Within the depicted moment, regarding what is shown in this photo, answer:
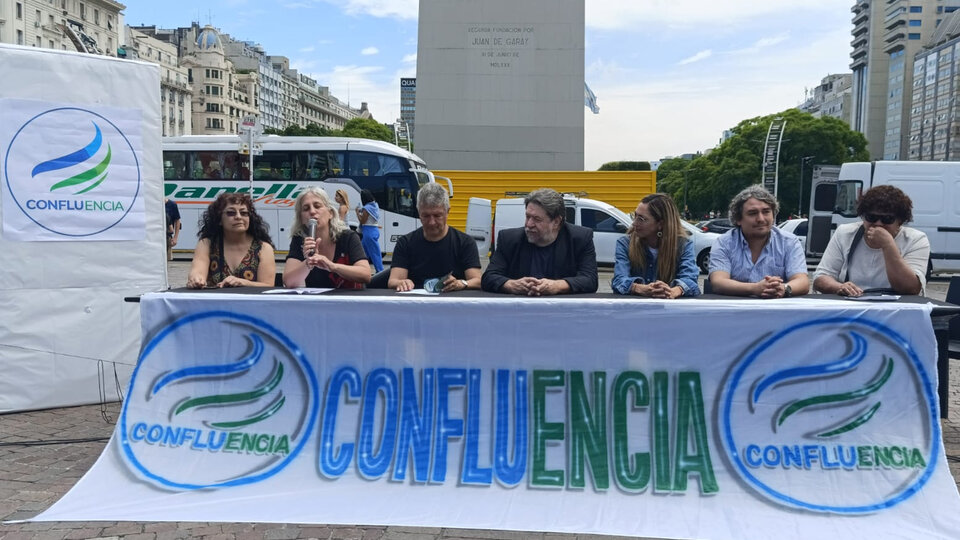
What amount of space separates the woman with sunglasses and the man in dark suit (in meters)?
1.49

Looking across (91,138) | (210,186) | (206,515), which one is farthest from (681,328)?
(210,186)

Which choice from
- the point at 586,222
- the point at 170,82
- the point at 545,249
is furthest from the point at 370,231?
the point at 170,82

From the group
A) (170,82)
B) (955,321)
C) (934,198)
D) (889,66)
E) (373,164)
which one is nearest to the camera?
(955,321)

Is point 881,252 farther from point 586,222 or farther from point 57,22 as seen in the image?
point 57,22

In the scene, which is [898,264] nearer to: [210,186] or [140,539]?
[140,539]

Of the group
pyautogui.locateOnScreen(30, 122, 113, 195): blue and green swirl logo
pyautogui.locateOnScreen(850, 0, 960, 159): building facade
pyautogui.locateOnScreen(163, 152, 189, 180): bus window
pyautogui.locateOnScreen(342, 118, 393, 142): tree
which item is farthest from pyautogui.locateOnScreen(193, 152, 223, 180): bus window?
pyautogui.locateOnScreen(850, 0, 960, 159): building facade

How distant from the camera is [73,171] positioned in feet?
19.5

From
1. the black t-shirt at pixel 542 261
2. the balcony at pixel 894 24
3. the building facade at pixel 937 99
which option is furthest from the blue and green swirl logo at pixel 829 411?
the balcony at pixel 894 24

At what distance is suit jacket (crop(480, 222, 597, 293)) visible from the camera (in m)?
4.74

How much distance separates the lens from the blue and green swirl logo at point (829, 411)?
3635mm

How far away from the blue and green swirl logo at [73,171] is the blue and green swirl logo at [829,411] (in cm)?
491

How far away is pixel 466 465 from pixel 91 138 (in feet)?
13.8

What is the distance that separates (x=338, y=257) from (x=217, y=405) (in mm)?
1534

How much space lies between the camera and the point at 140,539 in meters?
3.52
